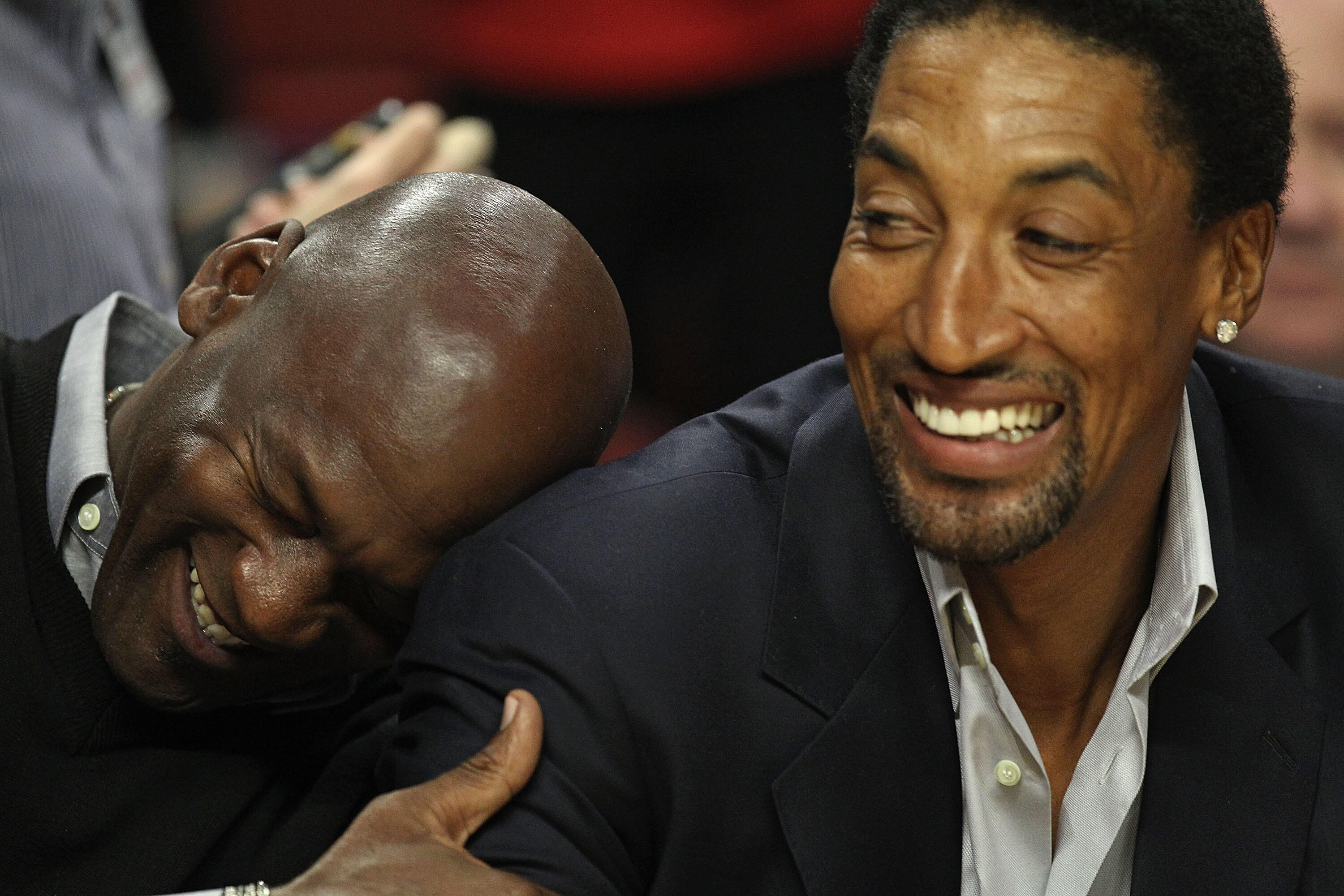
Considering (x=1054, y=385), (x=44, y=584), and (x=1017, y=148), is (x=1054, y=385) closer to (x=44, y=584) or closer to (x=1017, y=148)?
(x=1017, y=148)

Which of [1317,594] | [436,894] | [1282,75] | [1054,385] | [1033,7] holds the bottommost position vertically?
[1317,594]

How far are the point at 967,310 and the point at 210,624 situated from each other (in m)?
0.94

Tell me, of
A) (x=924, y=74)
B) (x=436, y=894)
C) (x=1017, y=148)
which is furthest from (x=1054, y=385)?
(x=436, y=894)

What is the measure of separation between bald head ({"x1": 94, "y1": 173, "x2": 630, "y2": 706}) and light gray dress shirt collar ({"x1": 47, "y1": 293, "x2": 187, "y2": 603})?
0.05 metres

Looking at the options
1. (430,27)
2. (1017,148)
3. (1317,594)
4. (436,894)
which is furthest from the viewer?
(430,27)

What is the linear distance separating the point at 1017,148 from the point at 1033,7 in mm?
160

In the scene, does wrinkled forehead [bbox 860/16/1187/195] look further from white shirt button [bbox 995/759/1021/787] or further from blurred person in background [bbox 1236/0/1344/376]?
blurred person in background [bbox 1236/0/1344/376]

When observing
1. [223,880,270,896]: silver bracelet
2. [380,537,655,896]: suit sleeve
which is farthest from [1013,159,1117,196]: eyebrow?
[223,880,270,896]: silver bracelet

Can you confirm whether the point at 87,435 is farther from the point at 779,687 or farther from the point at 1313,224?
the point at 1313,224

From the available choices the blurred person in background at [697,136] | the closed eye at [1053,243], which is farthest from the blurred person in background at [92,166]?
the closed eye at [1053,243]

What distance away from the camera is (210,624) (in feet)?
6.09

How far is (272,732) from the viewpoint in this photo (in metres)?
2.08

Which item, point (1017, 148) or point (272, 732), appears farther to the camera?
point (272, 732)

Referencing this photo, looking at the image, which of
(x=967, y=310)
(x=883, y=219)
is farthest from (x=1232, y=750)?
(x=883, y=219)
